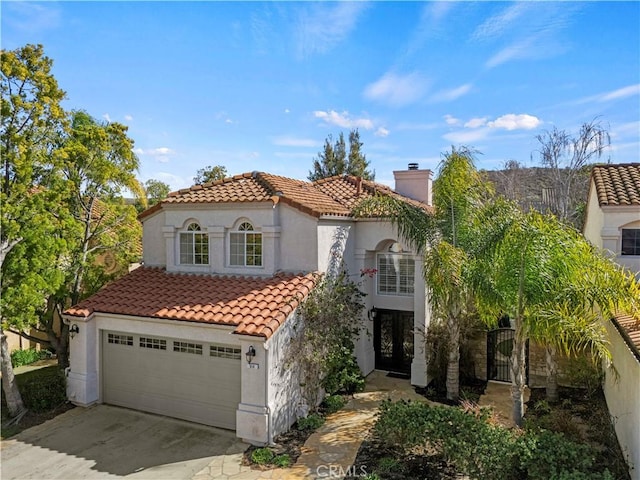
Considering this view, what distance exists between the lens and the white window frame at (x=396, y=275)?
17281 mm

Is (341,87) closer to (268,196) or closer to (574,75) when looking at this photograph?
(268,196)

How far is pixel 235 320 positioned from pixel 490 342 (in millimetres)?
10518

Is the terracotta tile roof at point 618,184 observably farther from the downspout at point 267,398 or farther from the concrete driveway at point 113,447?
the concrete driveway at point 113,447

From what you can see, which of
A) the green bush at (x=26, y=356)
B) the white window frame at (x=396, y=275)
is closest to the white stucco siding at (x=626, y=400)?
the white window frame at (x=396, y=275)

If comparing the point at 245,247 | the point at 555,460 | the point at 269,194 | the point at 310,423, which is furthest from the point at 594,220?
the point at 245,247

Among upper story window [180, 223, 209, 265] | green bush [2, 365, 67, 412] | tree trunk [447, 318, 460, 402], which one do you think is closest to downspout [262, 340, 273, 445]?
upper story window [180, 223, 209, 265]

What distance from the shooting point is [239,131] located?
21922mm

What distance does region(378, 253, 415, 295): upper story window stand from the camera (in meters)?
17.3

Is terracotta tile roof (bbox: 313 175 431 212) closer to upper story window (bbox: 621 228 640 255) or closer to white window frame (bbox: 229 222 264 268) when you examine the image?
white window frame (bbox: 229 222 264 268)

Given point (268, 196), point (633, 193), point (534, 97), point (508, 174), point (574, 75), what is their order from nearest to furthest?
point (268, 196) < point (633, 193) < point (574, 75) < point (534, 97) < point (508, 174)

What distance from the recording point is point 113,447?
12055mm

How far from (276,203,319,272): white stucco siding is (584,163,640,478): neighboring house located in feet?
30.4

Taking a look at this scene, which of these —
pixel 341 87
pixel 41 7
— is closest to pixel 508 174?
pixel 341 87

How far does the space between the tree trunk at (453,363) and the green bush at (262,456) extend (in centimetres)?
693
